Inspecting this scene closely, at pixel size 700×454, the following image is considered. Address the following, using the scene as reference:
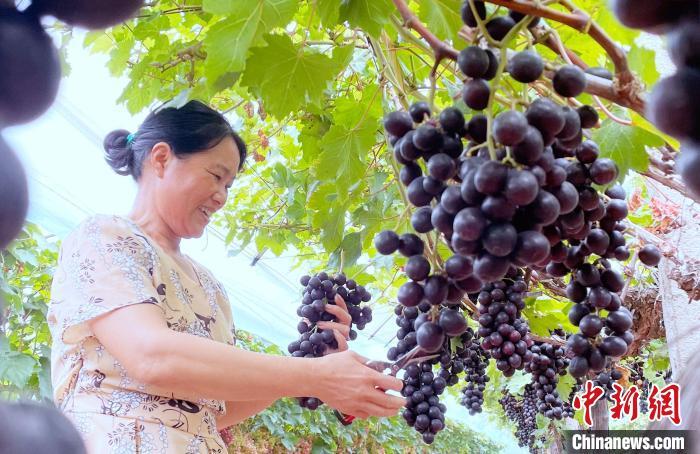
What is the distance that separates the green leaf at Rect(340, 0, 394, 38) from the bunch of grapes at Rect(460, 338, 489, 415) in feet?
3.85

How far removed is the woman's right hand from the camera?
1066mm

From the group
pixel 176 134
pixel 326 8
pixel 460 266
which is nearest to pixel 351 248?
pixel 176 134

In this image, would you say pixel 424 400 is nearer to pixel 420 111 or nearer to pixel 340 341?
pixel 340 341

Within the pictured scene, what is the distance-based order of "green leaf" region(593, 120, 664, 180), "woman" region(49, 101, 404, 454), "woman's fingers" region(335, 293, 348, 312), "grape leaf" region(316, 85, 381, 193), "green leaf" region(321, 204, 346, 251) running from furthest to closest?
"green leaf" region(321, 204, 346, 251), "woman's fingers" region(335, 293, 348, 312), "grape leaf" region(316, 85, 381, 193), "woman" region(49, 101, 404, 454), "green leaf" region(593, 120, 664, 180)

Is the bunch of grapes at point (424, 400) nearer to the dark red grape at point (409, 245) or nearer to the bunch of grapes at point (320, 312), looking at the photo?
the bunch of grapes at point (320, 312)

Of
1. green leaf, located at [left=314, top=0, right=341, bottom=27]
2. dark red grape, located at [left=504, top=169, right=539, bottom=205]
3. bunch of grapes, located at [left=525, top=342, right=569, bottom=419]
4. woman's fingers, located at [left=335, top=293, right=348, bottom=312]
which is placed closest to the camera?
dark red grape, located at [left=504, top=169, right=539, bottom=205]

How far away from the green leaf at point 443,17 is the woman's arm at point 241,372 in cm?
57

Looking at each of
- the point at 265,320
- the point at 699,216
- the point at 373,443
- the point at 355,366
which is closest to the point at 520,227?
the point at 355,366

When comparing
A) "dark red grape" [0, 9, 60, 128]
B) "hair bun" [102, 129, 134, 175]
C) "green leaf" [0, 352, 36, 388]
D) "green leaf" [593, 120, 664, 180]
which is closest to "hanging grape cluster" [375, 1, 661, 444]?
"green leaf" [593, 120, 664, 180]

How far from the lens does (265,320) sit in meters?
6.62

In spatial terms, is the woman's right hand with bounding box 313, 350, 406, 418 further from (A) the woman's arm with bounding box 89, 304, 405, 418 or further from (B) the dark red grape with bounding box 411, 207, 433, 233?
(B) the dark red grape with bounding box 411, 207, 433, 233

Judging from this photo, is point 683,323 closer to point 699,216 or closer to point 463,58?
point 699,216

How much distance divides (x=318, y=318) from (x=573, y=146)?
110cm

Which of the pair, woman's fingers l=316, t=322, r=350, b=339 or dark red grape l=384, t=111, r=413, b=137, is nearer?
dark red grape l=384, t=111, r=413, b=137
